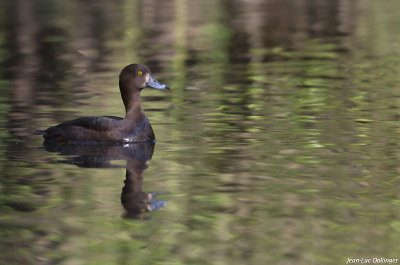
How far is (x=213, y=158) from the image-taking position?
11031mm

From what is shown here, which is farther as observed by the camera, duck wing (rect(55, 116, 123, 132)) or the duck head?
the duck head

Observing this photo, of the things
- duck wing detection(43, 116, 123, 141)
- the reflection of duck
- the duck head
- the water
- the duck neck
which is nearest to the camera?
the water

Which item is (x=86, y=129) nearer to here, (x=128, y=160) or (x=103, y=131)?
(x=103, y=131)

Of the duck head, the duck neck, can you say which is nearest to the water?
the duck neck

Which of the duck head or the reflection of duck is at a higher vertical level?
the duck head

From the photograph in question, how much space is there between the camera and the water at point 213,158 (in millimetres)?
7785

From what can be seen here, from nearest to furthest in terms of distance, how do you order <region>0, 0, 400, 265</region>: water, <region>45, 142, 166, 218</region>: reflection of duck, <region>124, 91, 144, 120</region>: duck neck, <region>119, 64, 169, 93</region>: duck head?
1. <region>0, 0, 400, 265</region>: water
2. <region>45, 142, 166, 218</region>: reflection of duck
3. <region>124, 91, 144, 120</region>: duck neck
4. <region>119, 64, 169, 93</region>: duck head

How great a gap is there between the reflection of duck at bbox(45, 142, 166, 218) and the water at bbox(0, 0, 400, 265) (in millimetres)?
25

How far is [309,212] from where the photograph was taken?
8570 millimetres

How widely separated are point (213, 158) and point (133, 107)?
6.45ft

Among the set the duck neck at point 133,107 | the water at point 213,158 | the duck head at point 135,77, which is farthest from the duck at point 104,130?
the duck head at point 135,77

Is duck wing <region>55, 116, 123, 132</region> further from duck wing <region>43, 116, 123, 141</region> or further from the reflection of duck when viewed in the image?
the reflection of duck

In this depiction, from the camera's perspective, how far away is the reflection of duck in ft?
29.6

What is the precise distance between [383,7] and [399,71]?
545 inches
